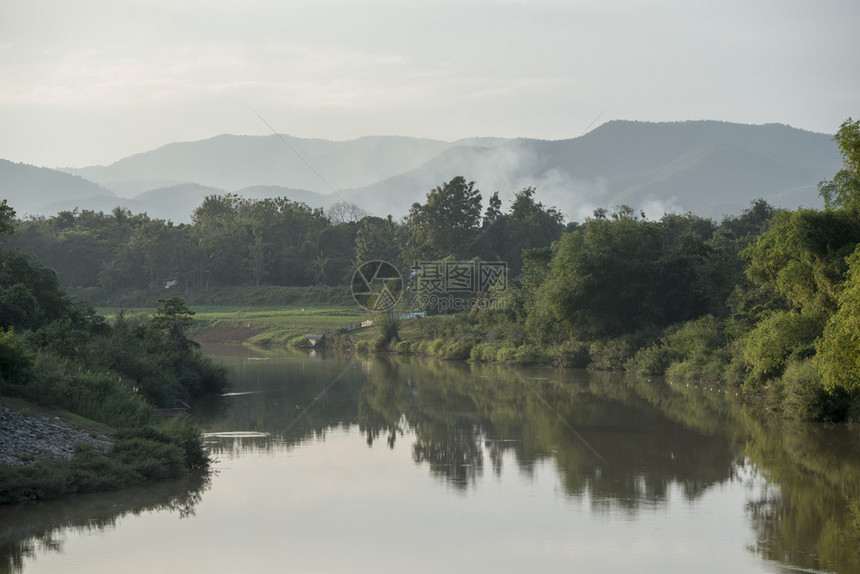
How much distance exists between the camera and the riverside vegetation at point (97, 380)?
59.0ft

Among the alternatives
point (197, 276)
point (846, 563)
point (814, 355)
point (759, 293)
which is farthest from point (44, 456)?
point (197, 276)

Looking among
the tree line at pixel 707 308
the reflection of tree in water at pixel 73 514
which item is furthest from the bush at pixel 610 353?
A: the reflection of tree in water at pixel 73 514

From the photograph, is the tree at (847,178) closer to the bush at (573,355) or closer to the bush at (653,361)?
the bush at (653,361)

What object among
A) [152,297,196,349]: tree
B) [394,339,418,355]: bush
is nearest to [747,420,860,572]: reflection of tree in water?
[152,297,196,349]: tree

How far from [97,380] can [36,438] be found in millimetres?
4817

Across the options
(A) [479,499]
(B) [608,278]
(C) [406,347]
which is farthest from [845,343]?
(C) [406,347]

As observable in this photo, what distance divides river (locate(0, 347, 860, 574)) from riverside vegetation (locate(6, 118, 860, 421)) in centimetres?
268

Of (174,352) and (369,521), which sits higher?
(174,352)

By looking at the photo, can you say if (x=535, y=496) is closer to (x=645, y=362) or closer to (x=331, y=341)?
(x=645, y=362)

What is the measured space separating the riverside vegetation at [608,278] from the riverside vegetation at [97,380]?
16.0m

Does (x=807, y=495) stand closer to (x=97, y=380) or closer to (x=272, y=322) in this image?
(x=97, y=380)

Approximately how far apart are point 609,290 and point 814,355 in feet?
59.5

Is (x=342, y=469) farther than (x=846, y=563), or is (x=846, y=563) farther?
(x=342, y=469)

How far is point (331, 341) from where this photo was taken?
6284cm
